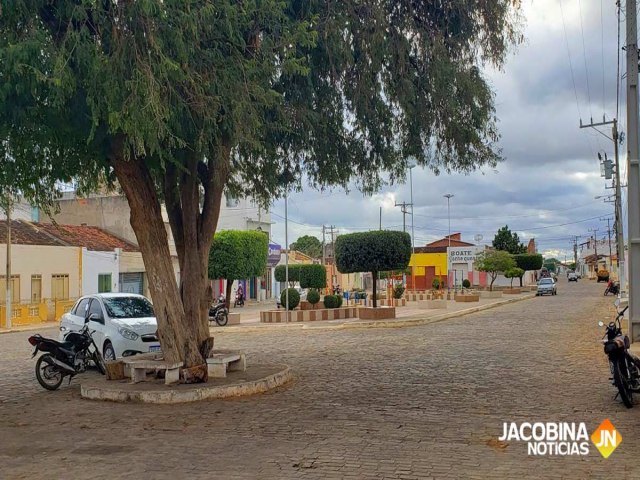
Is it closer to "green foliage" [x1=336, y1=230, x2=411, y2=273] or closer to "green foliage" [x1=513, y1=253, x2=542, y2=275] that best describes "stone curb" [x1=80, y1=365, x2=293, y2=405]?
"green foliage" [x1=336, y1=230, x2=411, y2=273]

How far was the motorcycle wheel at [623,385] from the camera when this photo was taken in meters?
8.30

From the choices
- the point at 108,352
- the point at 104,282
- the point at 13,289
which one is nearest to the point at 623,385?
the point at 108,352

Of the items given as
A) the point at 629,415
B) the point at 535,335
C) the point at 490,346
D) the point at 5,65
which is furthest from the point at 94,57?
the point at 535,335

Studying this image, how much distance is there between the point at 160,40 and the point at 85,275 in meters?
30.5

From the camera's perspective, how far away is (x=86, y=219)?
44594mm

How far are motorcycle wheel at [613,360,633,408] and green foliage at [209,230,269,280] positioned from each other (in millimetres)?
25024

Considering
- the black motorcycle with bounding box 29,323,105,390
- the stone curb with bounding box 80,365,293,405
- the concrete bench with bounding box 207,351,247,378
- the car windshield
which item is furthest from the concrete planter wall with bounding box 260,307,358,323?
the stone curb with bounding box 80,365,293,405

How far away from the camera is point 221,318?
27.1 m

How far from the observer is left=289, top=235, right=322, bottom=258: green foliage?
4658 inches

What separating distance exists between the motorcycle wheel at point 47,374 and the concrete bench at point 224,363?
8.72 ft

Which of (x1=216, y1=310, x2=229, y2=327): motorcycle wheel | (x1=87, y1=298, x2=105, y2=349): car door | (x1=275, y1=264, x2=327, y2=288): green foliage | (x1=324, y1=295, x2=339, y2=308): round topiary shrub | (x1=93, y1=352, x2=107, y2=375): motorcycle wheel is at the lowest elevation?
(x1=216, y1=310, x2=229, y2=327): motorcycle wheel

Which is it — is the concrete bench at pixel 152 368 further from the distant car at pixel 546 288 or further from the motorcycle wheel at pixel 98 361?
the distant car at pixel 546 288

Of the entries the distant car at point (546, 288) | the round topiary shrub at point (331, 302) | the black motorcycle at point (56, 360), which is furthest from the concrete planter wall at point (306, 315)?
the distant car at point (546, 288)

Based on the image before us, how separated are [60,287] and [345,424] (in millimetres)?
29867
